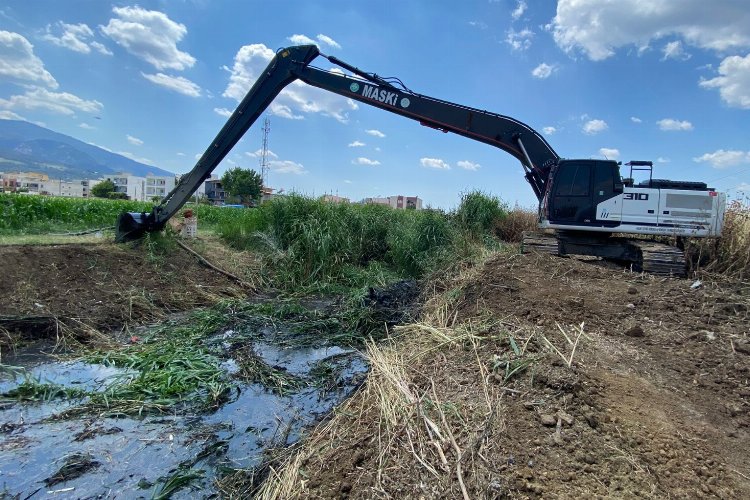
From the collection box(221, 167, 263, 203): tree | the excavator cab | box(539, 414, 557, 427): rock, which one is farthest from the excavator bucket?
box(221, 167, 263, 203): tree

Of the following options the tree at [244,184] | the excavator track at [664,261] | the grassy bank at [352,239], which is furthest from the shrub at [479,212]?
the tree at [244,184]

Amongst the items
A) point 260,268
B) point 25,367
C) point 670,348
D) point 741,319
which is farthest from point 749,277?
point 25,367

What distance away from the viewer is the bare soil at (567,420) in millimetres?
2174

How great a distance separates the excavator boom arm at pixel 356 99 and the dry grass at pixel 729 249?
2.76m

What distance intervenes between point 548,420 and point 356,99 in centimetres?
760

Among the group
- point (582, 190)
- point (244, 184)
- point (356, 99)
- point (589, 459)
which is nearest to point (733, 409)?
point (589, 459)

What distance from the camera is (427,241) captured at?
1094 cm

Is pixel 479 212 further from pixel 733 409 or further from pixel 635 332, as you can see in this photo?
pixel 733 409

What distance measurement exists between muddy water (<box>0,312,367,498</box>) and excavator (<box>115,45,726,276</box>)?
5172 millimetres

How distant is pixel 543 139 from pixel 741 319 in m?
4.73

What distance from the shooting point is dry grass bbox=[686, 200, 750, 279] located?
6.62 metres

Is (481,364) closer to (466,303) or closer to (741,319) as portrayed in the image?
(466,303)

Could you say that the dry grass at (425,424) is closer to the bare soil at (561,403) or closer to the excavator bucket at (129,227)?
the bare soil at (561,403)

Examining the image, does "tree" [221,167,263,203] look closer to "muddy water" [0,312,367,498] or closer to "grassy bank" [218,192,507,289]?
"grassy bank" [218,192,507,289]
